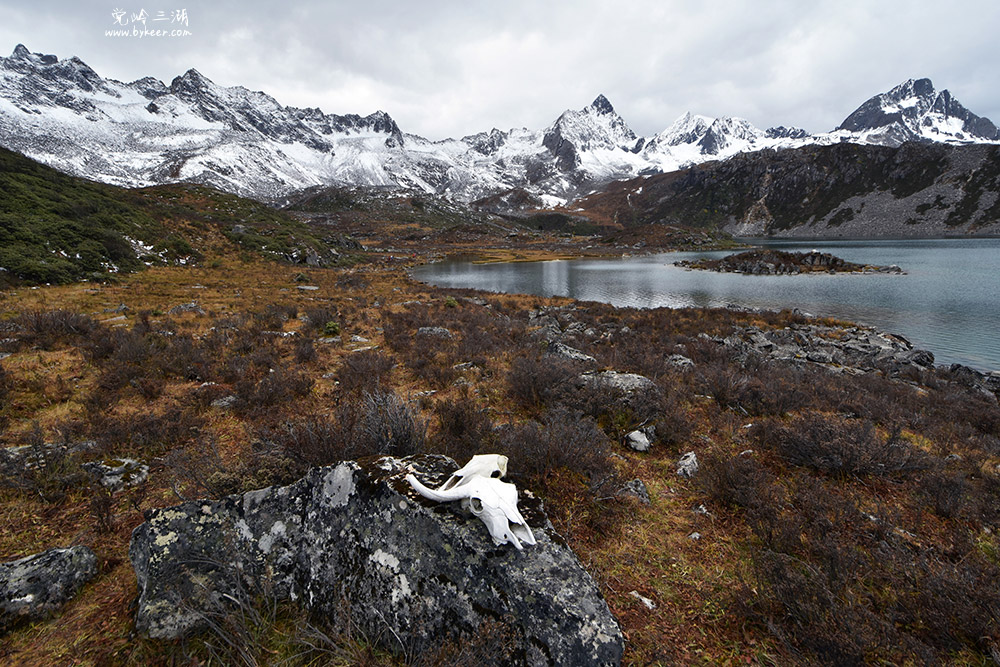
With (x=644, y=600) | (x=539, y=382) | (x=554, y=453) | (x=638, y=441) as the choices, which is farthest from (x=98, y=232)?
(x=644, y=600)

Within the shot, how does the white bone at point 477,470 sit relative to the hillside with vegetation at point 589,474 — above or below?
above

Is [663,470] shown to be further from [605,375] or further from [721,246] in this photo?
[721,246]

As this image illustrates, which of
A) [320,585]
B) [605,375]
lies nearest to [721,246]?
[605,375]

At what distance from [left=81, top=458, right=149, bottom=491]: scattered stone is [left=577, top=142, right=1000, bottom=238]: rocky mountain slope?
181643mm

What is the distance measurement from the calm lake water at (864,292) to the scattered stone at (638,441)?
2206 cm

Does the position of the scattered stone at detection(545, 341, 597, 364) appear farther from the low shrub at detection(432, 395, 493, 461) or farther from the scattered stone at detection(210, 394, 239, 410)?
the scattered stone at detection(210, 394, 239, 410)

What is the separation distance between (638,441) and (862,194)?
214 metres

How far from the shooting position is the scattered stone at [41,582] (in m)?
3.15

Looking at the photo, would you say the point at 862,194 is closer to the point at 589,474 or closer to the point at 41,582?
the point at 589,474

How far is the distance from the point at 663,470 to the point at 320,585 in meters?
4.92

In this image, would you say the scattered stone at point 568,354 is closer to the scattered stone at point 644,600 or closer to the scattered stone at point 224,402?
the scattered stone at point 644,600

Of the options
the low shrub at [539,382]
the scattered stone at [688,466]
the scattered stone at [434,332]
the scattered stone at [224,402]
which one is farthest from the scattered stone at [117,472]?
the scattered stone at [434,332]

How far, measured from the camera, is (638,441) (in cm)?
655

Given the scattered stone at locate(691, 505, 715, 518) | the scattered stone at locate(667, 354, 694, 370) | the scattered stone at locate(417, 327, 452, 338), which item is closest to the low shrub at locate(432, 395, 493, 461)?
the scattered stone at locate(691, 505, 715, 518)
